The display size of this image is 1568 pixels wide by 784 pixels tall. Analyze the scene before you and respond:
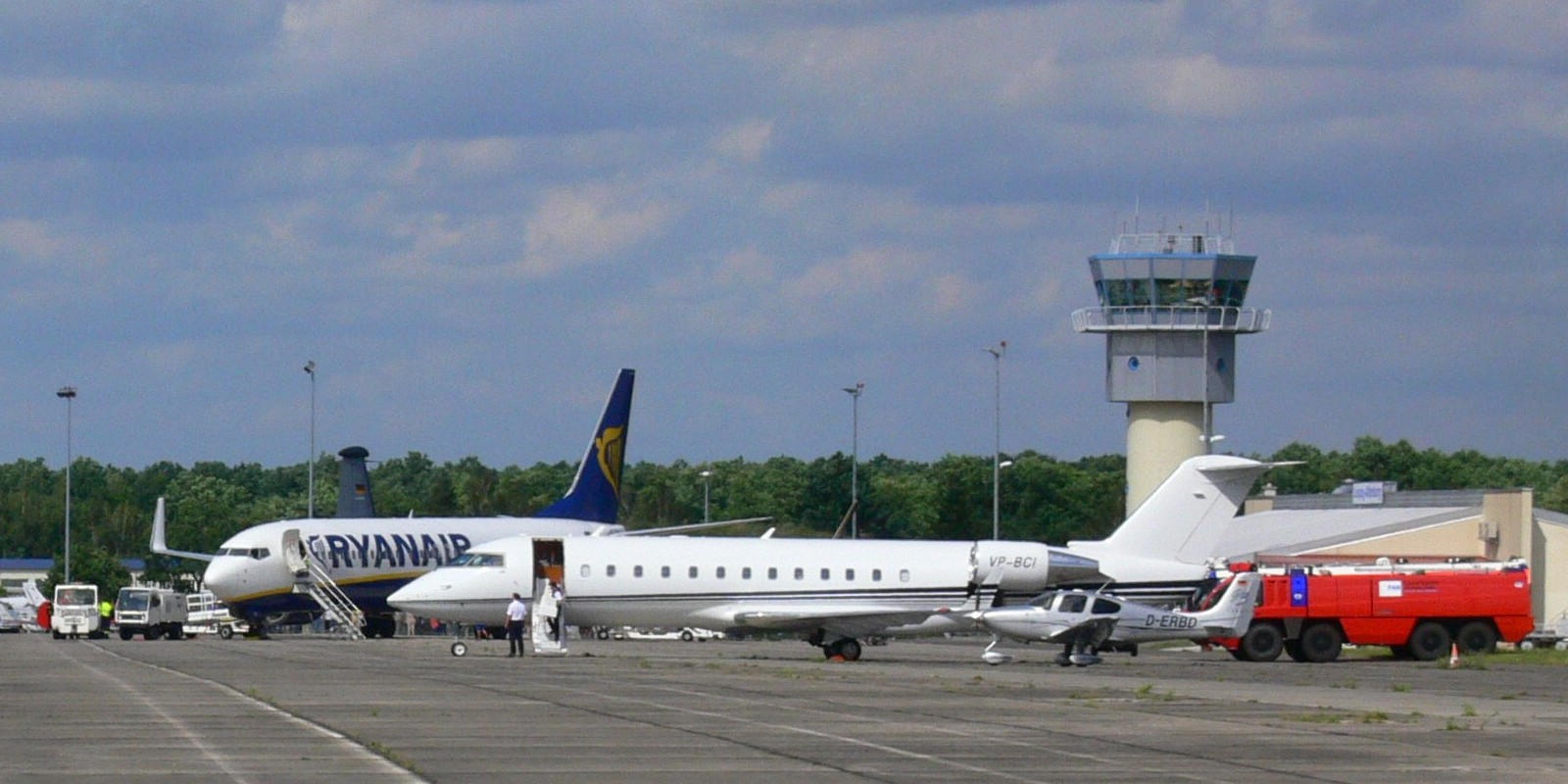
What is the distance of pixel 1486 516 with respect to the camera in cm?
8300

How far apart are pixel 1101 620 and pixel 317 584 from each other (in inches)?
1162

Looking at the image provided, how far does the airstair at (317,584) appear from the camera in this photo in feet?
220

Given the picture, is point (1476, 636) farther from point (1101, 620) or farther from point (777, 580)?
point (777, 580)

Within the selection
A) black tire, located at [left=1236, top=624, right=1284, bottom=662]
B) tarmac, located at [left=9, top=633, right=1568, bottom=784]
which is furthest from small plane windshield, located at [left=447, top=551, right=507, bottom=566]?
black tire, located at [left=1236, top=624, right=1284, bottom=662]

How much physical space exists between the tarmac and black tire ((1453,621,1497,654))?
7.93 m

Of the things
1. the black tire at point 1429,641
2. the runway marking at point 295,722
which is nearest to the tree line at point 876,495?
the black tire at point 1429,641

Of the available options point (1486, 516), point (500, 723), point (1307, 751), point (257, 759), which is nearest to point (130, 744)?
point (257, 759)

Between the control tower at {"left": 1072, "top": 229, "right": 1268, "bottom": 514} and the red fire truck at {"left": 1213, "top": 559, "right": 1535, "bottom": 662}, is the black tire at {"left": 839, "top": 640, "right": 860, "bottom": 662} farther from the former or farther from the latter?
the control tower at {"left": 1072, "top": 229, "right": 1268, "bottom": 514}

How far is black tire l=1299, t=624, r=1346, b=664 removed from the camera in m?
51.9

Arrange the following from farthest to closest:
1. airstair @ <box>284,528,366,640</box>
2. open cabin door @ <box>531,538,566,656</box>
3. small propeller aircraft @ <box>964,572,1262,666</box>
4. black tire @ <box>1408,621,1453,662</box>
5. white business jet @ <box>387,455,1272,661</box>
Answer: airstair @ <box>284,528,366,640</box>
black tire @ <box>1408,621,1453,662</box>
open cabin door @ <box>531,538,566,656</box>
white business jet @ <box>387,455,1272,661</box>
small propeller aircraft @ <box>964,572,1262,666</box>

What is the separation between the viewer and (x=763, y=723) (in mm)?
26219

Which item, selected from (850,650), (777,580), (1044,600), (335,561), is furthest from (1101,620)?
(335,561)

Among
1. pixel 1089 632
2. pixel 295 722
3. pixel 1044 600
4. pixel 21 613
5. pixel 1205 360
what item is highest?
pixel 1205 360

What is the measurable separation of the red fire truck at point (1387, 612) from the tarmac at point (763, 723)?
7.33 meters
